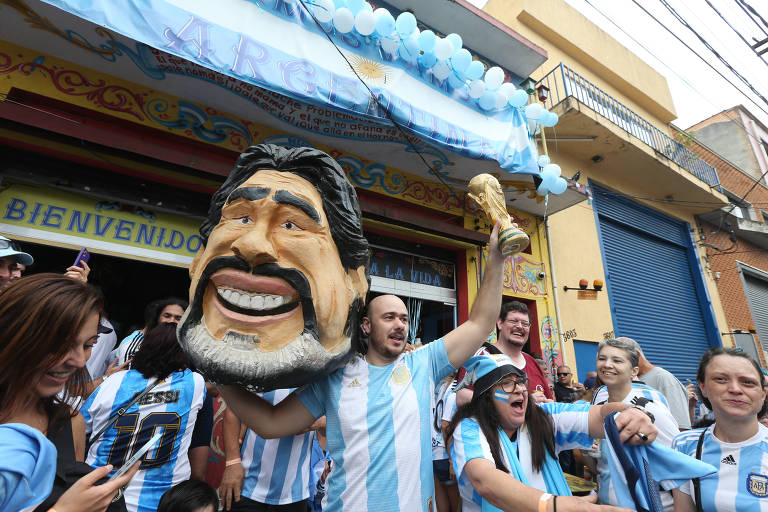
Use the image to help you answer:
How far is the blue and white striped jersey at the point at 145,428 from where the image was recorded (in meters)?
1.76

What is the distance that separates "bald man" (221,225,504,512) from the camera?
134cm

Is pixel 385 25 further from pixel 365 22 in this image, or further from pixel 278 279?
pixel 278 279

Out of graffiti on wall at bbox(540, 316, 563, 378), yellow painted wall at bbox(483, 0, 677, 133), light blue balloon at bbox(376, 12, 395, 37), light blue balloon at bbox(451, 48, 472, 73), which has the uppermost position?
yellow painted wall at bbox(483, 0, 677, 133)

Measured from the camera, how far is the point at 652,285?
7957mm

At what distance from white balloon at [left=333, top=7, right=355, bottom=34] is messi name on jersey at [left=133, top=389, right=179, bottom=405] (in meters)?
3.42

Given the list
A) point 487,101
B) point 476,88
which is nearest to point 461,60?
point 476,88

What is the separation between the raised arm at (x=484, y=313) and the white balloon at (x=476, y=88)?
3.50 m

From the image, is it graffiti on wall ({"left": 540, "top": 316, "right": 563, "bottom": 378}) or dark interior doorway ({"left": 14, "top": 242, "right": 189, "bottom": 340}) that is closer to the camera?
dark interior doorway ({"left": 14, "top": 242, "right": 189, "bottom": 340})

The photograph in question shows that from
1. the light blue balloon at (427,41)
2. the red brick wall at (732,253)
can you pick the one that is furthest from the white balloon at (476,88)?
the red brick wall at (732,253)

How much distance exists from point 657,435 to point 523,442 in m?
0.53

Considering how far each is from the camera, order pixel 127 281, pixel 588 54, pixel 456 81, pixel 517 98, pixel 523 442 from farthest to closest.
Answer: pixel 588 54 → pixel 127 281 → pixel 517 98 → pixel 456 81 → pixel 523 442

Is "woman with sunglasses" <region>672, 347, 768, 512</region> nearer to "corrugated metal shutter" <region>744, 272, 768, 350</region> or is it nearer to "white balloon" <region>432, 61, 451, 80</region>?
"white balloon" <region>432, 61, 451, 80</region>

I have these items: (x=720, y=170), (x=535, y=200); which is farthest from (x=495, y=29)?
(x=720, y=170)

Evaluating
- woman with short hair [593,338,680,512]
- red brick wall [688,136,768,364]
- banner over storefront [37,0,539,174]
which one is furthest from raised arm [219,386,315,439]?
red brick wall [688,136,768,364]
